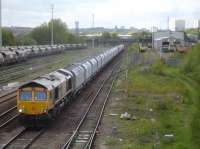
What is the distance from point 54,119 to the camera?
2936 cm

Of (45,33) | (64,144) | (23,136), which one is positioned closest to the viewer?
(64,144)

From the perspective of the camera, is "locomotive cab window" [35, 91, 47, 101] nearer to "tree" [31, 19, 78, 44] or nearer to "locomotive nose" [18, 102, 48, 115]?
"locomotive nose" [18, 102, 48, 115]

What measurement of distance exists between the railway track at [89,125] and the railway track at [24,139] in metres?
1.85

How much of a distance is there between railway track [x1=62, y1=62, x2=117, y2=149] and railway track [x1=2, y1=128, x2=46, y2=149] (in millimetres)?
1855

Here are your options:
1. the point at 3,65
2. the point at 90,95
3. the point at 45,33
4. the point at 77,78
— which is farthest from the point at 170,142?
the point at 45,33

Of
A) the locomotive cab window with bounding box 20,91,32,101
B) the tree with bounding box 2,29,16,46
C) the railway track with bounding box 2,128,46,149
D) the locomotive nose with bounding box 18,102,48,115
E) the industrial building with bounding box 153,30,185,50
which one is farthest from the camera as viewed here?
the tree with bounding box 2,29,16,46

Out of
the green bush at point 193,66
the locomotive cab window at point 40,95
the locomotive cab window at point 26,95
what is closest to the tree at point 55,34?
the green bush at point 193,66

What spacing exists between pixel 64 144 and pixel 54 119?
5936mm

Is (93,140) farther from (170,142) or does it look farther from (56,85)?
(56,85)

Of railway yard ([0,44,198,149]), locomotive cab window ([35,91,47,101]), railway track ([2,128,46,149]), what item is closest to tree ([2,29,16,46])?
railway yard ([0,44,198,149])

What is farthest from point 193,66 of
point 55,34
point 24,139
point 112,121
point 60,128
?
point 55,34

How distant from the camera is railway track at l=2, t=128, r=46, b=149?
23328 mm

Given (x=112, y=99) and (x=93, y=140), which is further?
(x=112, y=99)

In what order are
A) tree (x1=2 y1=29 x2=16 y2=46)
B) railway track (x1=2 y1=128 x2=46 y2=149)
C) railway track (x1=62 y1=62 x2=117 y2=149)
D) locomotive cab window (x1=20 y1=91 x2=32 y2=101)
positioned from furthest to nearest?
tree (x1=2 y1=29 x2=16 y2=46), locomotive cab window (x1=20 y1=91 x2=32 y2=101), railway track (x1=62 y1=62 x2=117 y2=149), railway track (x1=2 y1=128 x2=46 y2=149)
